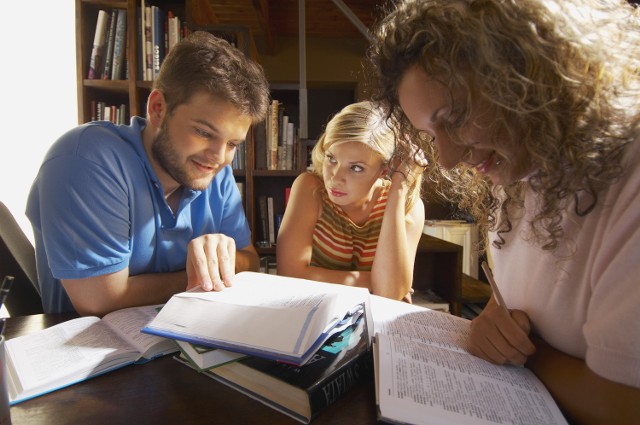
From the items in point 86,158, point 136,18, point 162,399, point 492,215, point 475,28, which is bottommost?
point 162,399

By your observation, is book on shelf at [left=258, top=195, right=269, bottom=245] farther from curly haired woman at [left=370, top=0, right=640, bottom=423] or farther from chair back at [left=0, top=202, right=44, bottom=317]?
curly haired woman at [left=370, top=0, right=640, bottom=423]

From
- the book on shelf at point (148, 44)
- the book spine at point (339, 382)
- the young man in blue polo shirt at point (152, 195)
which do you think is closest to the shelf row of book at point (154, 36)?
the book on shelf at point (148, 44)

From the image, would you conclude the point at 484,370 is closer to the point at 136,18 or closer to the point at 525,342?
the point at 525,342

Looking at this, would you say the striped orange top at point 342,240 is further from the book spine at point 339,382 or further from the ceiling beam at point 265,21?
the ceiling beam at point 265,21

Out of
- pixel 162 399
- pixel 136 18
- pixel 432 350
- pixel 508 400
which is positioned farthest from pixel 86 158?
pixel 136 18

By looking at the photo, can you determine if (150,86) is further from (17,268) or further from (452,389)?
(452,389)

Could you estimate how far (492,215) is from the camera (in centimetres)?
83

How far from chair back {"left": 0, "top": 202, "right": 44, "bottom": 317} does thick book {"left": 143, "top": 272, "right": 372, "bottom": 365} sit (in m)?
0.59

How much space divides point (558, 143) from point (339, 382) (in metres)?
0.44

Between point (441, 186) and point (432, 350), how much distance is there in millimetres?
539

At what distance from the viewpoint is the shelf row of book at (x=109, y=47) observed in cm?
176

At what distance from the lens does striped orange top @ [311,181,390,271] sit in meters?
1.32

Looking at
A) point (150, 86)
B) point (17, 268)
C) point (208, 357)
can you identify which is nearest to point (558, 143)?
point (208, 357)

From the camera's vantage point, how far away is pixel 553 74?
1.65ft
